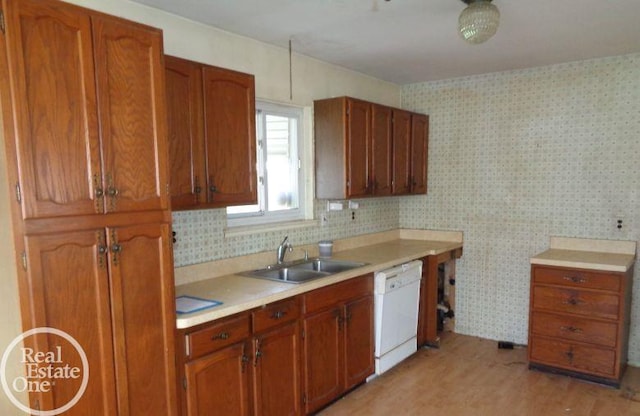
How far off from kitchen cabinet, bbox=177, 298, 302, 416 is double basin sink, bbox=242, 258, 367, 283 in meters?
0.44

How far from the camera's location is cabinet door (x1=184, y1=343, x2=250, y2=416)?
2.02 m

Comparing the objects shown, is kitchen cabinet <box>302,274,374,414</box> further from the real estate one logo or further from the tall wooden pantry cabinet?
the real estate one logo

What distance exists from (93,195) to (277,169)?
5.89ft

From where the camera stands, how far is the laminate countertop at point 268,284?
6.81 feet

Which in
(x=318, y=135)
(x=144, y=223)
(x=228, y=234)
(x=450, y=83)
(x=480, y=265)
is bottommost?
(x=480, y=265)

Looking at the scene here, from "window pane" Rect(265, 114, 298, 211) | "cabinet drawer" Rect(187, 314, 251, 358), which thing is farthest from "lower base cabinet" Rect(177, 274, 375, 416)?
"window pane" Rect(265, 114, 298, 211)

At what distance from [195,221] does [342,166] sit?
4.12ft

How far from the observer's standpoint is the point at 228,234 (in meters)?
2.84

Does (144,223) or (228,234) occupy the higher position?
(144,223)

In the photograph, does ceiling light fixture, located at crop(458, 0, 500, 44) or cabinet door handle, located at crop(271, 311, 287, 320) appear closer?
ceiling light fixture, located at crop(458, 0, 500, 44)

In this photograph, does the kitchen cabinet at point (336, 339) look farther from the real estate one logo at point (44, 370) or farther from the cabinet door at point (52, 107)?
the cabinet door at point (52, 107)

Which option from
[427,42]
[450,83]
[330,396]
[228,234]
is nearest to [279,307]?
[228,234]

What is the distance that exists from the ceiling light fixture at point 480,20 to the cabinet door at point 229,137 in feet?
4.05

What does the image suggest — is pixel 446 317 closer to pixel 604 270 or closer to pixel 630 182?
pixel 604 270
